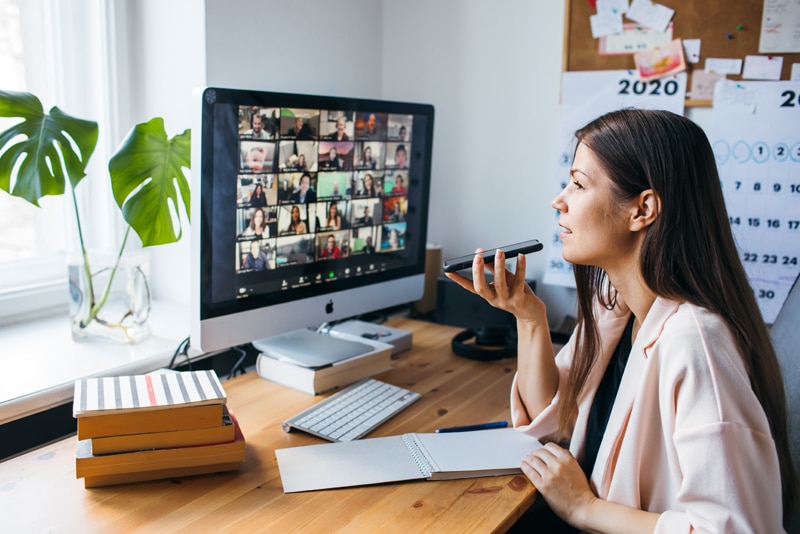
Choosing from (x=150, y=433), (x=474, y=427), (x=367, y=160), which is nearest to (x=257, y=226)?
(x=367, y=160)

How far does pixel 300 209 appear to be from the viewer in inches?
53.1

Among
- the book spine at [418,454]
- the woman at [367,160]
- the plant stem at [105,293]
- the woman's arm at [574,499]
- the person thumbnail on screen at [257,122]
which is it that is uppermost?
the person thumbnail on screen at [257,122]

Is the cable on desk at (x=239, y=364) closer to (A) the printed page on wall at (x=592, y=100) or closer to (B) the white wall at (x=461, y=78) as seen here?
(B) the white wall at (x=461, y=78)

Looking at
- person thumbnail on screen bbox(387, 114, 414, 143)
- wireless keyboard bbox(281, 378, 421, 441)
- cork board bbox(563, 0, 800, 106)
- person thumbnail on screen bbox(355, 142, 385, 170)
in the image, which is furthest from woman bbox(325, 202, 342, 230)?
cork board bbox(563, 0, 800, 106)

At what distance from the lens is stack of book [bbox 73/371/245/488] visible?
99 centimetres

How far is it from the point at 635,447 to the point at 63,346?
1.12 m

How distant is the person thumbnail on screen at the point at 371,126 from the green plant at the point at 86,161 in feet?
1.13

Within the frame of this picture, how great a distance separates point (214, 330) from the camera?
1.23 metres

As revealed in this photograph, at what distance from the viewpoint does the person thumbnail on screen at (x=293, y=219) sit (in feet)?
4.32

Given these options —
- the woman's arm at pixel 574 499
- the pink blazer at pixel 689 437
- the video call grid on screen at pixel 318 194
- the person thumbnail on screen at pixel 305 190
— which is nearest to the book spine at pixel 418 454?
the woman's arm at pixel 574 499

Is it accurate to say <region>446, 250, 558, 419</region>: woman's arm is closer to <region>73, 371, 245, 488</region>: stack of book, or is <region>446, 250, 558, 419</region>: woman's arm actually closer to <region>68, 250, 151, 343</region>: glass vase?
<region>73, 371, 245, 488</region>: stack of book

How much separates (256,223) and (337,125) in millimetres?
268

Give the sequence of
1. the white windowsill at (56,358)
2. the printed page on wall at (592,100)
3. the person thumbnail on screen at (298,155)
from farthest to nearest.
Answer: the printed page on wall at (592,100)
the person thumbnail on screen at (298,155)
the white windowsill at (56,358)

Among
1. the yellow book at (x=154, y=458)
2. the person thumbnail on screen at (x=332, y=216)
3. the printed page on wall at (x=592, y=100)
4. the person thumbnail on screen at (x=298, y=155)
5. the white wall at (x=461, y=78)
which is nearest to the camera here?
the yellow book at (x=154, y=458)
